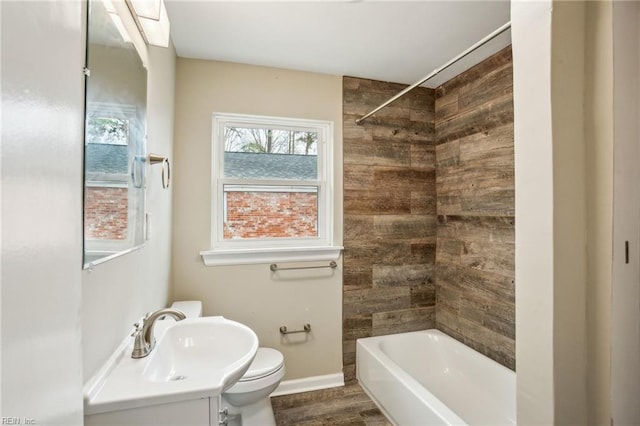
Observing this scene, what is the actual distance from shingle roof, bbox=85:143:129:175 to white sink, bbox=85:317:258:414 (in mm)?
638

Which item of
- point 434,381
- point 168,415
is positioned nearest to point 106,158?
point 168,415

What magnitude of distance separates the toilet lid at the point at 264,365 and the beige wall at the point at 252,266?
28 centimetres

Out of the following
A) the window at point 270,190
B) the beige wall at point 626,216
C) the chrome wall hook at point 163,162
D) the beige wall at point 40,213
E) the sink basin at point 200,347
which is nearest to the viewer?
the beige wall at point 40,213

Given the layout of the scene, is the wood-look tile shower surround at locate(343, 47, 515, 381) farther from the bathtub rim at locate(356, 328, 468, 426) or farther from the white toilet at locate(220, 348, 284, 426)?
the white toilet at locate(220, 348, 284, 426)

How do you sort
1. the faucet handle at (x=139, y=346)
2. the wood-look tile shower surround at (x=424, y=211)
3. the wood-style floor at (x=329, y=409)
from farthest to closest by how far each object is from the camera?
the wood-look tile shower surround at (x=424, y=211) → the wood-style floor at (x=329, y=409) → the faucet handle at (x=139, y=346)

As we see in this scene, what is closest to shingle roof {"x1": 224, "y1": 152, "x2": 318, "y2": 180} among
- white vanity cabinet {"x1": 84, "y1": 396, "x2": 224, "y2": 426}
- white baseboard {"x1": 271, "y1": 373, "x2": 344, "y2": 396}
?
white baseboard {"x1": 271, "y1": 373, "x2": 344, "y2": 396}

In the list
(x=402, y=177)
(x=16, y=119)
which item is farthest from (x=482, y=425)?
(x=16, y=119)

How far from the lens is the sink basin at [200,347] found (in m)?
1.27

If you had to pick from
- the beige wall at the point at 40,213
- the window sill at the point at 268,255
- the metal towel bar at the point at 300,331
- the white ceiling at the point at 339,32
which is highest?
the white ceiling at the point at 339,32

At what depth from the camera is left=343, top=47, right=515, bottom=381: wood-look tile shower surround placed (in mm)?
2209

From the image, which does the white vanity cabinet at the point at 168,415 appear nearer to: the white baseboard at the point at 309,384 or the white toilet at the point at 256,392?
the white toilet at the point at 256,392

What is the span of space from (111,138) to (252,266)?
1472 millimetres

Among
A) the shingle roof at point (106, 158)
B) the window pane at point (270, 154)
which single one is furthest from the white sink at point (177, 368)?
the window pane at point (270, 154)

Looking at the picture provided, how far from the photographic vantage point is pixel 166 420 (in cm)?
92
